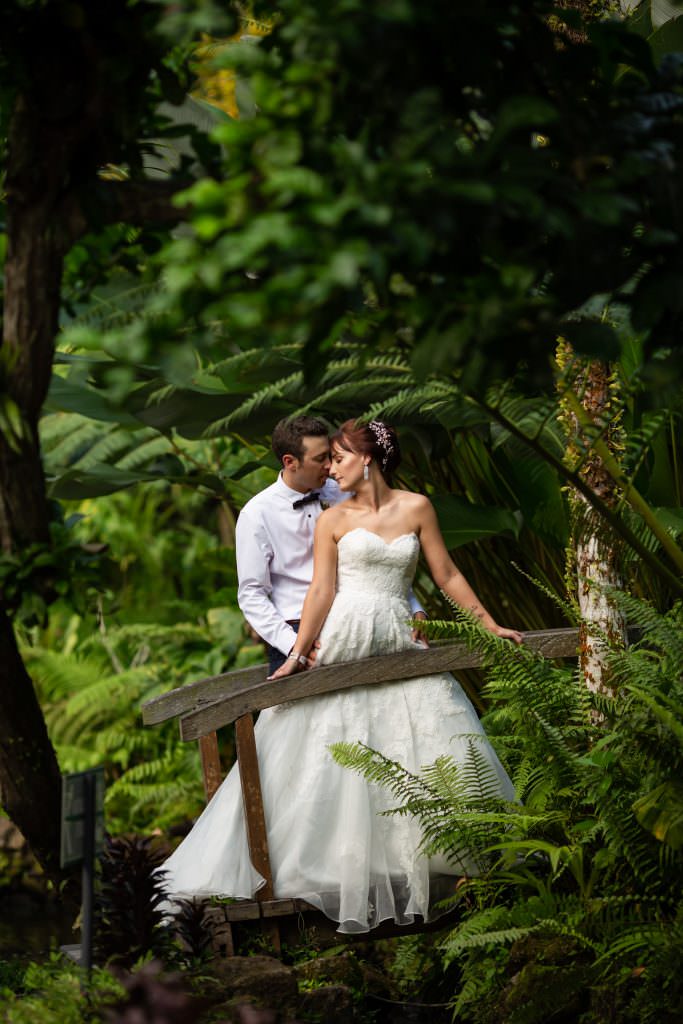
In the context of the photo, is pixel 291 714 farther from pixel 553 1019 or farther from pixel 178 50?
pixel 178 50

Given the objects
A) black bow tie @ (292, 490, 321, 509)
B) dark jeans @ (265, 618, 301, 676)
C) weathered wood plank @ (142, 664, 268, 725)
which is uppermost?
black bow tie @ (292, 490, 321, 509)

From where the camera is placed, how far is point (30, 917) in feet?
21.9

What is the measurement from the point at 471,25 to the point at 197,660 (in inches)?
265

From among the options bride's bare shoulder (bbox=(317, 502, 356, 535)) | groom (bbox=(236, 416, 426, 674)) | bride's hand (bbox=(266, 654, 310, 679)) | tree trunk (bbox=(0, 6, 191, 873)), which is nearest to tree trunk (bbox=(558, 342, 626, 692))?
groom (bbox=(236, 416, 426, 674))

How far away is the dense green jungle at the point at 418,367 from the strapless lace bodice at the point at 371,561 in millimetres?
416

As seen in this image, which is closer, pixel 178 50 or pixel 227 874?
pixel 178 50

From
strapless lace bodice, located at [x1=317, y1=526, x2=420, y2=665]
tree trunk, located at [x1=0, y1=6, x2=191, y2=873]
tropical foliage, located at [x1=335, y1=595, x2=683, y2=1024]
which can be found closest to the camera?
tree trunk, located at [x1=0, y1=6, x2=191, y2=873]

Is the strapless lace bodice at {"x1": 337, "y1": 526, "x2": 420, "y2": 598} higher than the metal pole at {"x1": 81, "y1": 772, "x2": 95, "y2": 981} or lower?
higher

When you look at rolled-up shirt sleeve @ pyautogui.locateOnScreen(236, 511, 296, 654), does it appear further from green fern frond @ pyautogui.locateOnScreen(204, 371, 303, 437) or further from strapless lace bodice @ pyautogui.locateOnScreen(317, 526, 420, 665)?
green fern frond @ pyautogui.locateOnScreen(204, 371, 303, 437)

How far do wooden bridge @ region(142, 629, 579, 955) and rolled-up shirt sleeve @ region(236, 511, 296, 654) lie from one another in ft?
0.77

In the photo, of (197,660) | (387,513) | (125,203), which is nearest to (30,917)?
(197,660)

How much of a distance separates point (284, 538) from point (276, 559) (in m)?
0.09

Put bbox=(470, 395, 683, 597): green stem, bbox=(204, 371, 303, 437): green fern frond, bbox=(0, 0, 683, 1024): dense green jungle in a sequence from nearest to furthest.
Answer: bbox=(0, 0, 683, 1024): dense green jungle < bbox=(470, 395, 683, 597): green stem < bbox=(204, 371, 303, 437): green fern frond

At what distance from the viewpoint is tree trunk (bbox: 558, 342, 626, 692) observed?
12.8 feet
